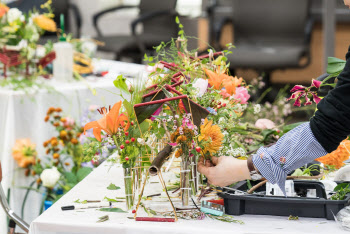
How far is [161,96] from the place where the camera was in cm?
150

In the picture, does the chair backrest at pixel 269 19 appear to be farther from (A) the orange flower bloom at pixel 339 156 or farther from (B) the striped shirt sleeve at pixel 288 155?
(B) the striped shirt sleeve at pixel 288 155

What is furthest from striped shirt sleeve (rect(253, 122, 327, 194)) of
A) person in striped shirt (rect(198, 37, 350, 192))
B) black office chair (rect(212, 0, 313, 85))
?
black office chair (rect(212, 0, 313, 85))

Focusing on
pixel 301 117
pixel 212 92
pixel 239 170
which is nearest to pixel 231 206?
pixel 239 170

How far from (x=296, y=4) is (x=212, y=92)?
160 inches

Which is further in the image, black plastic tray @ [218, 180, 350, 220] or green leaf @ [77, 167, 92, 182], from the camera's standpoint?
green leaf @ [77, 167, 92, 182]

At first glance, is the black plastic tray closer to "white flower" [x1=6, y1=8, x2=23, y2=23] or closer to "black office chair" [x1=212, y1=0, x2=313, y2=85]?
"white flower" [x1=6, y1=8, x2=23, y2=23]

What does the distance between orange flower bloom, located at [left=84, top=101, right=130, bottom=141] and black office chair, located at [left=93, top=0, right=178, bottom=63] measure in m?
3.91

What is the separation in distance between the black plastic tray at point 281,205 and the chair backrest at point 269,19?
13.5 ft

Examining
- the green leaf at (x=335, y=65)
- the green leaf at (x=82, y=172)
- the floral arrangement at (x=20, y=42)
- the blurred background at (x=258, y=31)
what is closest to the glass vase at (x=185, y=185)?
the green leaf at (x=335, y=65)

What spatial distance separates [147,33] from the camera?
223 inches

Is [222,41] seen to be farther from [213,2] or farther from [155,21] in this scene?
[155,21]

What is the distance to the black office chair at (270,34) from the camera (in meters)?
5.18

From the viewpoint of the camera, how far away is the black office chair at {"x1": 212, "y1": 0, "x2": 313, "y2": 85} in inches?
204

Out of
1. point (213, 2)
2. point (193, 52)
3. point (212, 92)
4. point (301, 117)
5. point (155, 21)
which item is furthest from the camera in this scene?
point (213, 2)
